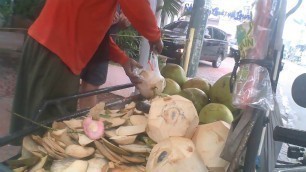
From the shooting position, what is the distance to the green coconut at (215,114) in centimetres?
211

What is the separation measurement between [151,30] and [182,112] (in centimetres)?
91

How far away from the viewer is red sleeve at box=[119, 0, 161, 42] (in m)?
1.94

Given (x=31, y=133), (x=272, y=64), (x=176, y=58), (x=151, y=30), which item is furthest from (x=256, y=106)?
(x=176, y=58)

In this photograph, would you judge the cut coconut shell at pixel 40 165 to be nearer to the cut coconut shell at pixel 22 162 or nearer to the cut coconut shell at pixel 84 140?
the cut coconut shell at pixel 22 162

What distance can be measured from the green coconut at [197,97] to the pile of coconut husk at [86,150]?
1.14m

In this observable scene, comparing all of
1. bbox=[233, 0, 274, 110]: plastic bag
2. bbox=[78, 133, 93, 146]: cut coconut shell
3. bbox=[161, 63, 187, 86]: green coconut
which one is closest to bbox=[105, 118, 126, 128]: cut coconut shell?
bbox=[78, 133, 93, 146]: cut coconut shell

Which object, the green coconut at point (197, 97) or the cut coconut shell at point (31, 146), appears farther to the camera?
the green coconut at point (197, 97)

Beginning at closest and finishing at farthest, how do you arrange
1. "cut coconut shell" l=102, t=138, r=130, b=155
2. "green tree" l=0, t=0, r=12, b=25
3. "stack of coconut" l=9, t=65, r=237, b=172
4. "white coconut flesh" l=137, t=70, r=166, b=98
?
"stack of coconut" l=9, t=65, r=237, b=172 < "cut coconut shell" l=102, t=138, r=130, b=155 < "white coconut flesh" l=137, t=70, r=166, b=98 < "green tree" l=0, t=0, r=12, b=25

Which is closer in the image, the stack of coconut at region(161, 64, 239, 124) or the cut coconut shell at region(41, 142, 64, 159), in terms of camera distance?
the cut coconut shell at region(41, 142, 64, 159)

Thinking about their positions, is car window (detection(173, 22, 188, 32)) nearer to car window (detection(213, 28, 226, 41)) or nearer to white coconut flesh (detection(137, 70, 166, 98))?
car window (detection(213, 28, 226, 41))

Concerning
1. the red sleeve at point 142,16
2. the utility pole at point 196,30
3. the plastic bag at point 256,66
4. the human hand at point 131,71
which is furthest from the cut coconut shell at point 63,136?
the utility pole at point 196,30

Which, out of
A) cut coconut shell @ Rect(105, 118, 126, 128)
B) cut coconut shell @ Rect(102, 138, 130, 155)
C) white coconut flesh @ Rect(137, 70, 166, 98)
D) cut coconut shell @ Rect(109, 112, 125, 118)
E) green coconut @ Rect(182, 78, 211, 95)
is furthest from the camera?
green coconut @ Rect(182, 78, 211, 95)

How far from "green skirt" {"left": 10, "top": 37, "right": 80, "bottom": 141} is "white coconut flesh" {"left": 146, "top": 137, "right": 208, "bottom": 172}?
1022 mm

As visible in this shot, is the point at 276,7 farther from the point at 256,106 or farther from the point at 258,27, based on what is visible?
the point at 256,106
